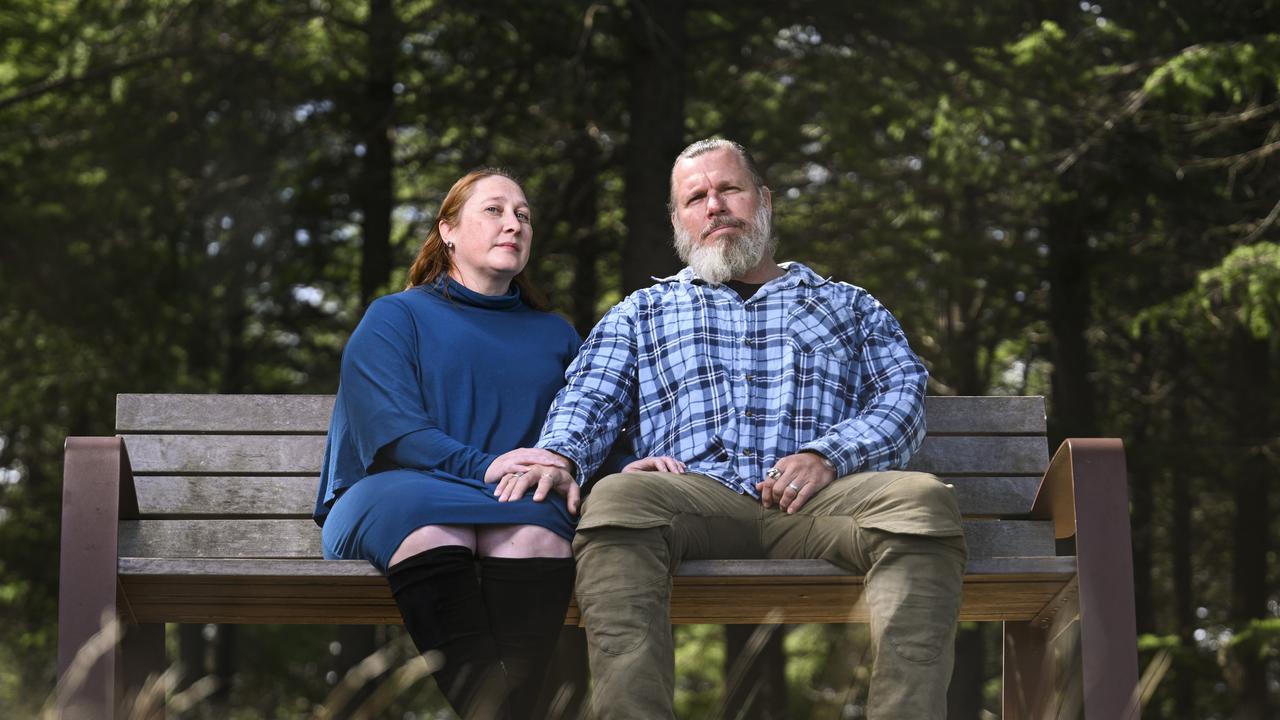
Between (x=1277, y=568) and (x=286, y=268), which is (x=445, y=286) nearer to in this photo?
(x=286, y=268)

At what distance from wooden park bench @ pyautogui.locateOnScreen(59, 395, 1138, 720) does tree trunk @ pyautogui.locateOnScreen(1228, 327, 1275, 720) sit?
28.5 ft

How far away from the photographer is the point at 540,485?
365cm

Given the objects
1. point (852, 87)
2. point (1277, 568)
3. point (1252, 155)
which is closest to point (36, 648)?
point (852, 87)

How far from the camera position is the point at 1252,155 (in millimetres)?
9469

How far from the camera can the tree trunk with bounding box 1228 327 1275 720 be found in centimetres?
1281

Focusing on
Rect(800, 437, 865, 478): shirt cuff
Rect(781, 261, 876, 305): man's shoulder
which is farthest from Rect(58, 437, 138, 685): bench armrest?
Rect(781, 261, 876, 305): man's shoulder

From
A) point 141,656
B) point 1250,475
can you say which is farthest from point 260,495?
point 1250,475

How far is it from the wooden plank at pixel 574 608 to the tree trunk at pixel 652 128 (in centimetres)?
499

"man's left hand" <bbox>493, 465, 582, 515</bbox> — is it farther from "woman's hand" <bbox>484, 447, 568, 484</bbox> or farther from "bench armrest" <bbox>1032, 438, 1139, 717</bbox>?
"bench armrest" <bbox>1032, 438, 1139, 717</bbox>

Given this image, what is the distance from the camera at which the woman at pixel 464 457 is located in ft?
11.4

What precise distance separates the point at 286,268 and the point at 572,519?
9.97 metres

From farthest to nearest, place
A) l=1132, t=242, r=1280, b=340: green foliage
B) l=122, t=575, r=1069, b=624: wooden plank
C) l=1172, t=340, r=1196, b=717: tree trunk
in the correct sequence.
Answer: l=1172, t=340, r=1196, b=717: tree trunk, l=1132, t=242, r=1280, b=340: green foliage, l=122, t=575, r=1069, b=624: wooden plank

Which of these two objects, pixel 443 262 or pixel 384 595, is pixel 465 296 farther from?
pixel 384 595

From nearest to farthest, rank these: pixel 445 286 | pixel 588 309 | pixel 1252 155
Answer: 1. pixel 445 286
2. pixel 1252 155
3. pixel 588 309
